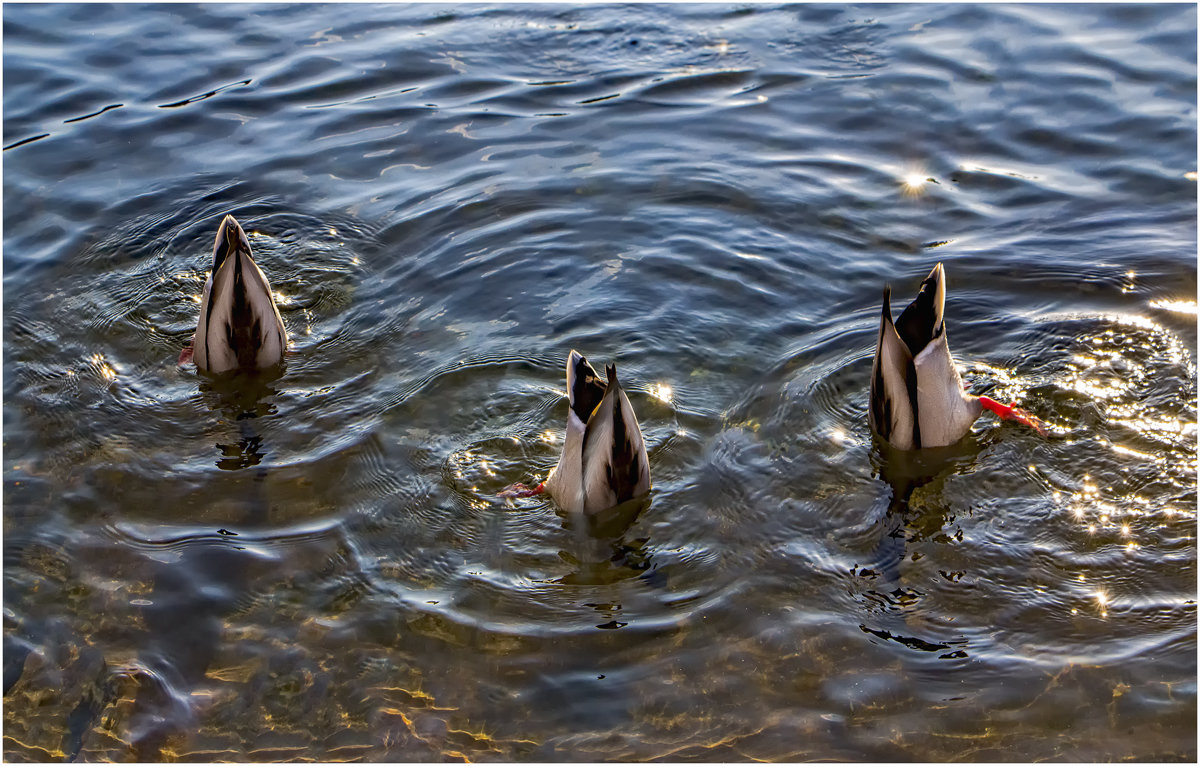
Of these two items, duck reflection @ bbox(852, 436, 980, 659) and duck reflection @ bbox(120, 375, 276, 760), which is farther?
duck reflection @ bbox(852, 436, 980, 659)

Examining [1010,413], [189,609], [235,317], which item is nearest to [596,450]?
[189,609]

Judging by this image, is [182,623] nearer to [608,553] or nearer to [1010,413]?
[608,553]

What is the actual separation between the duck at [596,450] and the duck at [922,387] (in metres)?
1.40

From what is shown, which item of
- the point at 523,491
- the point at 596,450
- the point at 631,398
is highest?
the point at 596,450

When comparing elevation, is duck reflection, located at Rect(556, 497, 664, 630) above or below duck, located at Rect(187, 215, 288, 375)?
below

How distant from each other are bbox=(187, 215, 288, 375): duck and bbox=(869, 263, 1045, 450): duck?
3.83 meters

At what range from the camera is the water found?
4.91 meters

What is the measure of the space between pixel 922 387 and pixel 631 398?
179 centimetres

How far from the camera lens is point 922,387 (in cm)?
590

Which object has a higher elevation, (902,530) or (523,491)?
(523,491)

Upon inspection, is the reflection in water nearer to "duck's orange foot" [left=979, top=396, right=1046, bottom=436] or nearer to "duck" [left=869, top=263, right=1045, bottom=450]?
"duck" [left=869, top=263, right=1045, bottom=450]

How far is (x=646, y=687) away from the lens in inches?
195

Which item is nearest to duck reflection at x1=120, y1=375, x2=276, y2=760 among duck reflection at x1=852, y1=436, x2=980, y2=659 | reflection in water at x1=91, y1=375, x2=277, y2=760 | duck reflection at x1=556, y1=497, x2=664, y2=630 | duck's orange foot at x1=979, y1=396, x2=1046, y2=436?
reflection in water at x1=91, y1=375, x2=277, y2=760

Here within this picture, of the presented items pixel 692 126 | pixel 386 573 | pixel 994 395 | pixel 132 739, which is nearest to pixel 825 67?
pixel 692 126
